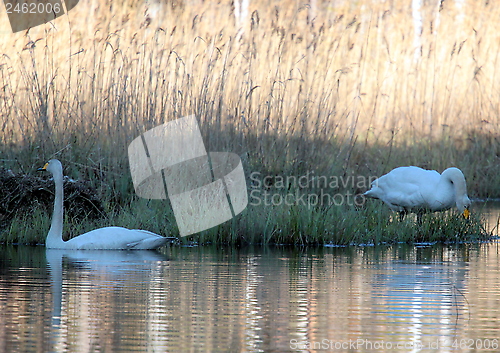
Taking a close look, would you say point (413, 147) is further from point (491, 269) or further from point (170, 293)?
point (170, 293)

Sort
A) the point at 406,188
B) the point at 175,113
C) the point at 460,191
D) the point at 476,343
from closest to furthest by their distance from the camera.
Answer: the point at 476,343 → the point at 460,191 → the point at 406,188 → the point at 175,113

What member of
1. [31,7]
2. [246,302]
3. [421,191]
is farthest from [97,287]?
[31,7]

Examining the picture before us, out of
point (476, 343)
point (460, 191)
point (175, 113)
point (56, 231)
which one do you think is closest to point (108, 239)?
point (56, 231)

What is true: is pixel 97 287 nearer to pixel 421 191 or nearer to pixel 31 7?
pixel 421 191

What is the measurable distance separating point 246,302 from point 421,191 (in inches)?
211

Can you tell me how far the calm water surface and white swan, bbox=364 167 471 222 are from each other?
216 centimetres

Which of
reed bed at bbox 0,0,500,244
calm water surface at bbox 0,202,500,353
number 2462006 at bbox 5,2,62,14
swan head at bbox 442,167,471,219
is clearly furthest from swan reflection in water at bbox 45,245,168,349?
number 2462006 at bbox 5,2,62,14

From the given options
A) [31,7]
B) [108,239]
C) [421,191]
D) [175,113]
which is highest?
[31,7]

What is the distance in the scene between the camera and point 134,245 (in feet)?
28.1

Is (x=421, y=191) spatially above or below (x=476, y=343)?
above

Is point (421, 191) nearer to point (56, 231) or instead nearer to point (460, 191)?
point (460, 191)

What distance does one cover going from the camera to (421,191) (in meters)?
10.5

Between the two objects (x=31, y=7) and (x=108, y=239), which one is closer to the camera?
(x=108, y=239)

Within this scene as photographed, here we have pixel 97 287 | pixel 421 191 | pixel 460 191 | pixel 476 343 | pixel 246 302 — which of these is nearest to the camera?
pixel 476 343
